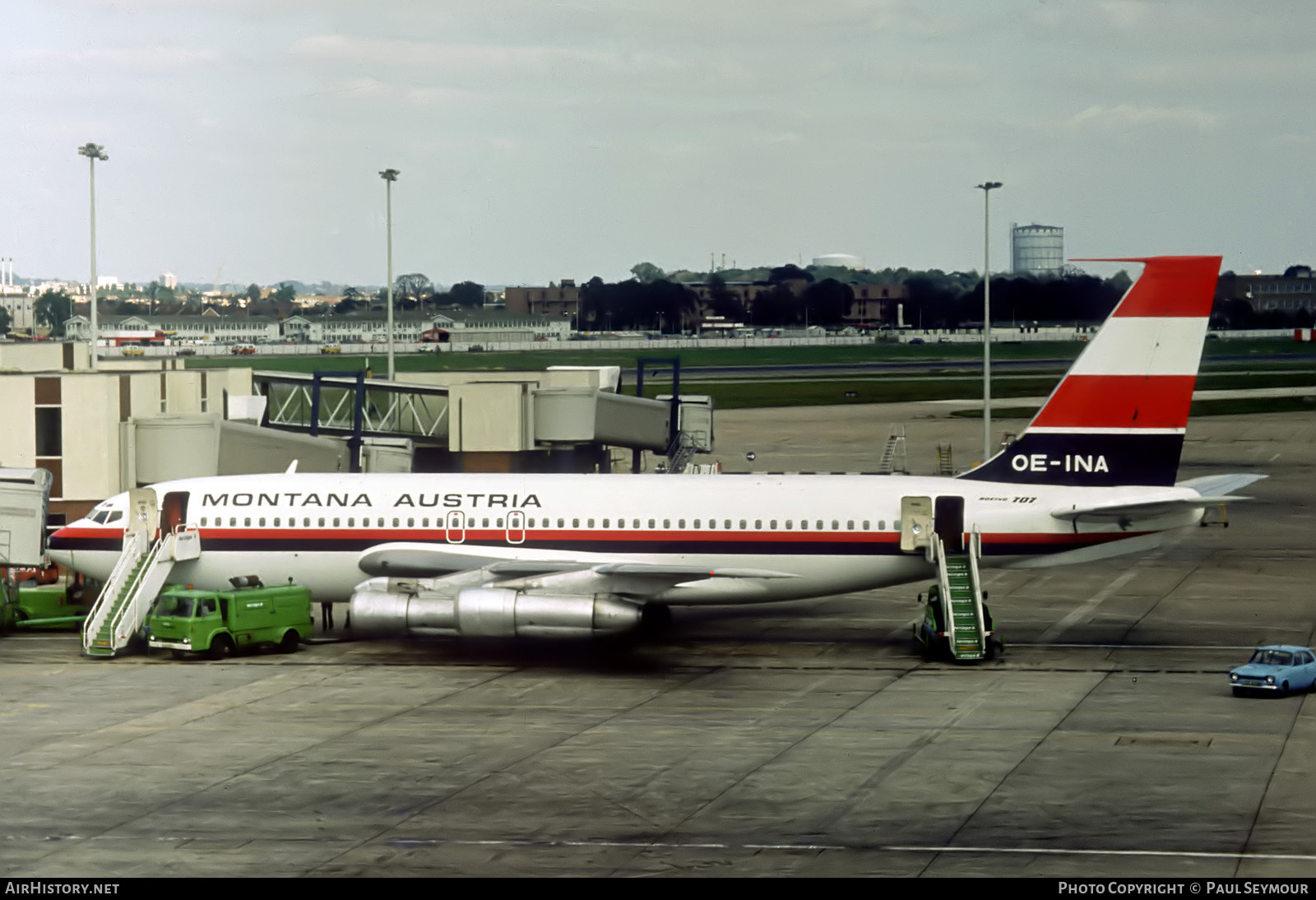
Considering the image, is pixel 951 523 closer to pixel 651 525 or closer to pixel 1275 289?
pixel 651 525

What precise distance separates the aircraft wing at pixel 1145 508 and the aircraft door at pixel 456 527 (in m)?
14.9

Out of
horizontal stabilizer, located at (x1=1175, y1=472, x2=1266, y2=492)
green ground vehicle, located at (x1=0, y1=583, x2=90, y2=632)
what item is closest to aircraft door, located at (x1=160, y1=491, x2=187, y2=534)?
green ground vehicle, located at (x1=0, y1=583, x2=90, y2=632)

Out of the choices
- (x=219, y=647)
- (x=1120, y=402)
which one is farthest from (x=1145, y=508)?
(x=219, y=647)

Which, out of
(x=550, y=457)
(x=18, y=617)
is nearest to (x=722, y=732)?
(x=18, y=617)

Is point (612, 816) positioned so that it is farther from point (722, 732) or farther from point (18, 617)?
point (18, 617)

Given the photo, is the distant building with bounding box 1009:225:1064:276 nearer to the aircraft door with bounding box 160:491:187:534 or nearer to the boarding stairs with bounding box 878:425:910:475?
the boarding stairs with bounding box 878:425:910:475

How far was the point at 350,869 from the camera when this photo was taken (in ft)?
70.7

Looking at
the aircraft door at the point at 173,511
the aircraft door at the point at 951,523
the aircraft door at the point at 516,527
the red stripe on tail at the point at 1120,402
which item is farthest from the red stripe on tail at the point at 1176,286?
the aircraft door at the point at 173,511

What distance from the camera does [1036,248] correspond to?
138 metres

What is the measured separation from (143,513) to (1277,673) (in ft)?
92.1

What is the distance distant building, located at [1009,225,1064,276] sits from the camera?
405 ft

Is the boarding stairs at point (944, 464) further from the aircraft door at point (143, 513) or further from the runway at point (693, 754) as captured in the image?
the aircraft door at point (143, 513)

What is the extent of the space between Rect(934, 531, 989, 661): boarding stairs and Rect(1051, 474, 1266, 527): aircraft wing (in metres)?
2.44

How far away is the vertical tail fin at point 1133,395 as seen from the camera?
38.6 metres
